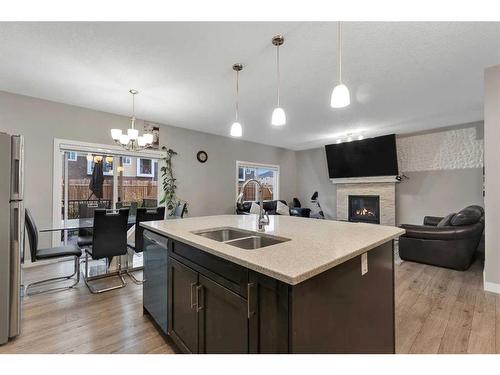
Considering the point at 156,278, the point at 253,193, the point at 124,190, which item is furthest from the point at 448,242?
the point at 124,190

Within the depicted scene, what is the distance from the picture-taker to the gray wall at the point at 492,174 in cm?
263

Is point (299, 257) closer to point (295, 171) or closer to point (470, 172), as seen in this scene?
point (470, 172)

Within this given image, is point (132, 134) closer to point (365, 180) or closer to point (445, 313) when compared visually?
point (445, 313)

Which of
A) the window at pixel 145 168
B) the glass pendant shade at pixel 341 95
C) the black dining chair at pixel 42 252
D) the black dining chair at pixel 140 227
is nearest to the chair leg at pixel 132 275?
the black dining chair at pixel 140 227

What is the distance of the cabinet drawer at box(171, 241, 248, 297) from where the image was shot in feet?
3.75

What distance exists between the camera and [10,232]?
1.83m

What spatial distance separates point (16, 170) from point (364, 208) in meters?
6.70

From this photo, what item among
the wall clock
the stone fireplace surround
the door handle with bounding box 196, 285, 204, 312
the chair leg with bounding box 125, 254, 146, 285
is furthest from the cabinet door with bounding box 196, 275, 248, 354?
the stone fireplace surround

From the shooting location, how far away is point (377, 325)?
1462 millimetres

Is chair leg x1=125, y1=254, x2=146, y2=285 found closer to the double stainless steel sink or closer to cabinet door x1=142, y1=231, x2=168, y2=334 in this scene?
cabinet door x1=142, y1=231, x2=168, y2=334

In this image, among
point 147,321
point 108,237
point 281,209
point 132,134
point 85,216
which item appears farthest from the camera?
point 281,209

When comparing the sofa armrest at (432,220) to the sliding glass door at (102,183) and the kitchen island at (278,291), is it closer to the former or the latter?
the kitchen island at (278,291)

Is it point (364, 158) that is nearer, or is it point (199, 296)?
point (199, 296)

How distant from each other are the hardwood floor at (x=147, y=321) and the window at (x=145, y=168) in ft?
7.78
